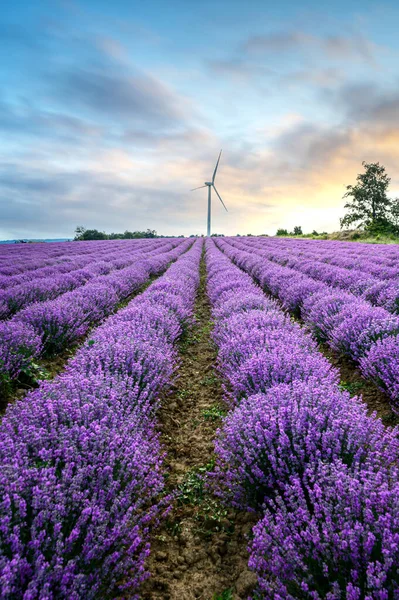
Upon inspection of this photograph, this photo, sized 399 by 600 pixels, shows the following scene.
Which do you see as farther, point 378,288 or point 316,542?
point 378,288

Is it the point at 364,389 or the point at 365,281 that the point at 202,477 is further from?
the point at 365,281

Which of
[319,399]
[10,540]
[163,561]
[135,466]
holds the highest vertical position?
[319,399]

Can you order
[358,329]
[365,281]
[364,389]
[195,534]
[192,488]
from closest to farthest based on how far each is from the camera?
[195,534]
[192,488]
[364,389]
[358,329]
[365,281]

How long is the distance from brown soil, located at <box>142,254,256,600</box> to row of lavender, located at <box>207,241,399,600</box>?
13 centimetres

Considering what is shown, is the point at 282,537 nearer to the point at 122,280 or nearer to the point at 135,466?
the point at 135,466

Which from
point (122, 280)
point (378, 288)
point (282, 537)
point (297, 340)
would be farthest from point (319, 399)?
point (122, 280)

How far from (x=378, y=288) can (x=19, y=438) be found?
5568mm

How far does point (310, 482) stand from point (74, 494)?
1027 mm

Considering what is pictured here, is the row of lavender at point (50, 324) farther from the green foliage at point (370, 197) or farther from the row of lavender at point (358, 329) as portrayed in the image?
the green foliage at point (370, 197)

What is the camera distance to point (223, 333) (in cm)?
380

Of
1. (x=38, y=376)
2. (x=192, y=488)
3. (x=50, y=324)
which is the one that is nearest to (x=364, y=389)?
(x=192, y=488)

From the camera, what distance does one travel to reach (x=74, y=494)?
1322 millimetres

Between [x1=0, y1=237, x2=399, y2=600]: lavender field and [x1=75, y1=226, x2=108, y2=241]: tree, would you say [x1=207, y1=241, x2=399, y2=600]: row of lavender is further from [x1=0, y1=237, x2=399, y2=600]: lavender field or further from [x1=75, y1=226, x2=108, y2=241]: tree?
[x1=75, y1=226, x2=108, y2=241]: tree

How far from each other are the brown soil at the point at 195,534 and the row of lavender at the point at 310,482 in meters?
0.13
